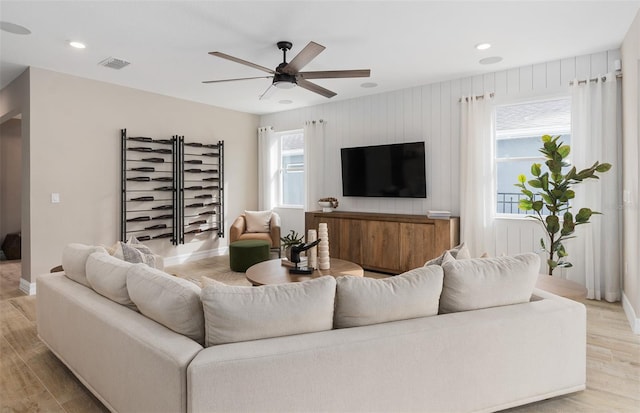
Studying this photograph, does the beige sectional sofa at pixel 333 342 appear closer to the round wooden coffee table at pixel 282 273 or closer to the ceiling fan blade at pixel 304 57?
the round wooden coffee table at pixel 282 273

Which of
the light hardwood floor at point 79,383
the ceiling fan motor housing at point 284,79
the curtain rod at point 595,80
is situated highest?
the curtain rod at point 595,80

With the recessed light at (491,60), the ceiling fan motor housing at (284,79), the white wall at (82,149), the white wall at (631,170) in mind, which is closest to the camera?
the white wall at (631,170)

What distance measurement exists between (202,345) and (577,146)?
4.38 metres

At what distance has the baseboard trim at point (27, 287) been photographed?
4.28 m

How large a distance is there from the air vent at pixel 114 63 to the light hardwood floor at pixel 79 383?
2824mm

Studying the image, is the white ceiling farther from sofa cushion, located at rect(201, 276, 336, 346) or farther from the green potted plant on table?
sofa cushion, located at rect(201, 276, 336, 346)

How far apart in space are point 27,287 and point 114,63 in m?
2.87

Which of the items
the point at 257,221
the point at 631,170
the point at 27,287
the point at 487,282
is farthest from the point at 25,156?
the point at 631,170

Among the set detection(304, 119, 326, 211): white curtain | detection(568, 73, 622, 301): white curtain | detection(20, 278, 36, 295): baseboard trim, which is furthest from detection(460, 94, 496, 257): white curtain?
detection(20, 278, 36, 295): baseboard trim

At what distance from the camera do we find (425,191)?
522 cm

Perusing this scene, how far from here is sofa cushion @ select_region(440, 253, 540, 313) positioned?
1873mm

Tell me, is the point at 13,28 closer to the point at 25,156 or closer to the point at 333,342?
the point at 25,156

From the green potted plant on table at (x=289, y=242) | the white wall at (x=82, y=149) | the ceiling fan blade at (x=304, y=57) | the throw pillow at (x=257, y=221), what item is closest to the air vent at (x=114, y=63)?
the white wall at (x=82, y=149)

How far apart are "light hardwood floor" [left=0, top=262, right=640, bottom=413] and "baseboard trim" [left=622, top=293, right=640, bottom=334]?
0.05 m
